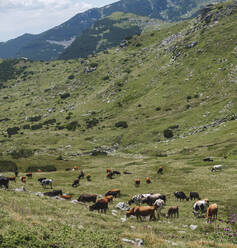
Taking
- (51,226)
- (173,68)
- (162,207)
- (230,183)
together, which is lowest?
(230,183)

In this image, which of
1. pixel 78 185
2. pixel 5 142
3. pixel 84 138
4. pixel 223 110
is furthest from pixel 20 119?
pixel 78 185

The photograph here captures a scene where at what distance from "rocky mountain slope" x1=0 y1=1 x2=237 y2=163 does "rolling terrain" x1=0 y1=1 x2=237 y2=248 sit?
1.81 ft

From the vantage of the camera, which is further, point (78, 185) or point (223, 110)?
point (223, 110)

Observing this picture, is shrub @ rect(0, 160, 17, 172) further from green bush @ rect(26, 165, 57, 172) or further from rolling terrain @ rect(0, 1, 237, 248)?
green bush @ rect(26, 165, 57, 172)

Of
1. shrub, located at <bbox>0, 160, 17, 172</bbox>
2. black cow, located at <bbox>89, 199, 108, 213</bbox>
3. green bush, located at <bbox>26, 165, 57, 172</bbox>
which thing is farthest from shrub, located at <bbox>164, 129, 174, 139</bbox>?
black cow, located at <bbox>89, 199, 108, 213</bbox>

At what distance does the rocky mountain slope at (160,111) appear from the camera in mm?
97688

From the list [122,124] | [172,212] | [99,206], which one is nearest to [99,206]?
[99,206]

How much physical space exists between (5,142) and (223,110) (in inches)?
4069

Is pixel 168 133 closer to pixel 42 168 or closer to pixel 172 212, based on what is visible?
pixel 42 168

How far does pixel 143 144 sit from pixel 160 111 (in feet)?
104

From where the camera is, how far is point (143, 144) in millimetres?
102500

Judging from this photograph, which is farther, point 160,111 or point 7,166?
point 160,111

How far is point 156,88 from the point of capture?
152 meters

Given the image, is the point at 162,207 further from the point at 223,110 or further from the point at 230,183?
the point at 223,110
